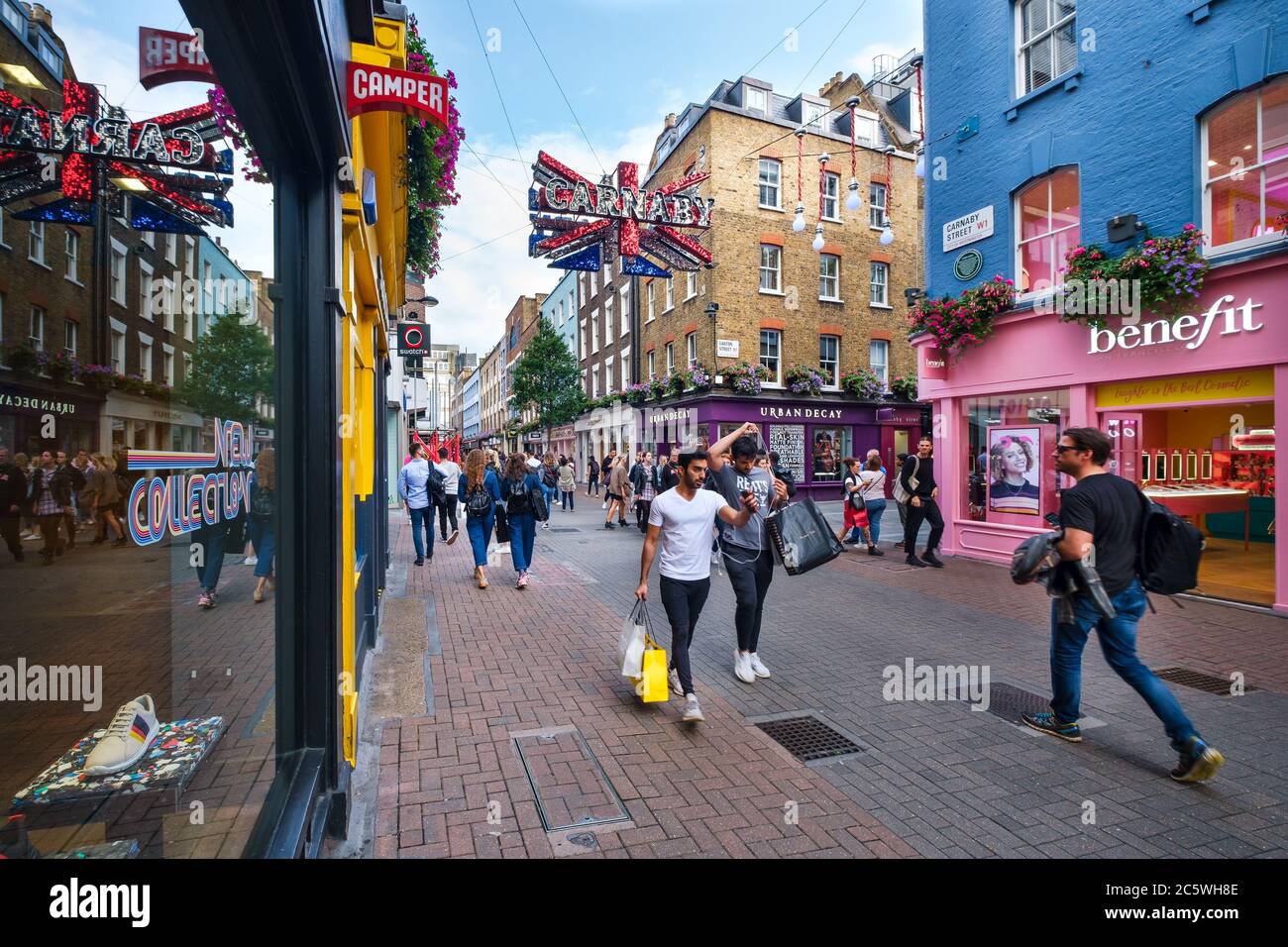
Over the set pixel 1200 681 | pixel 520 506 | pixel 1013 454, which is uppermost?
pixel 1013 454

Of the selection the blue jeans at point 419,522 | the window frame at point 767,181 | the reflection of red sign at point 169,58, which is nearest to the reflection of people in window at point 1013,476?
the blue jeans at point 419,522

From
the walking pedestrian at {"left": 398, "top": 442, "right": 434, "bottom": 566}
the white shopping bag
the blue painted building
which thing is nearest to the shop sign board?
the blue painted building

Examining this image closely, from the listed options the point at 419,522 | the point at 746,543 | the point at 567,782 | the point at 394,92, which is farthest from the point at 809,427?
the point at 394,92

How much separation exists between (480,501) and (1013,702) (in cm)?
634

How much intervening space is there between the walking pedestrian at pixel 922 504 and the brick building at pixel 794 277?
1225 centimetres

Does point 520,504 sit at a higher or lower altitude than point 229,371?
lower

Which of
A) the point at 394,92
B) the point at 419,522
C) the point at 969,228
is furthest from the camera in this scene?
the point at 969,228

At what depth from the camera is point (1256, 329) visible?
7902 millimetres

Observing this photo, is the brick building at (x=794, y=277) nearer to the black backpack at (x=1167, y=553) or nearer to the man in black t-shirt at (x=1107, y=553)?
the man in black t-shirt at (x=1107, y=553)

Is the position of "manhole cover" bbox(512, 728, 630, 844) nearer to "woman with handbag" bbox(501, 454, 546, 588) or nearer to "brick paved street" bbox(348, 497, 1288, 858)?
"brick paved street" bbox(348, 497, 1288, 858)

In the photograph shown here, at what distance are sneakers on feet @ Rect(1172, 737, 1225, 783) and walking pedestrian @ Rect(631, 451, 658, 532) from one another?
37.1 feet

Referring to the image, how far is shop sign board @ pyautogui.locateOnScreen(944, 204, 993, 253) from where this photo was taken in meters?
11.6

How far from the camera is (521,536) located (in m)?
9.12

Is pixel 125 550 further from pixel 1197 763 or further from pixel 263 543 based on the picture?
pixel 1197 763
